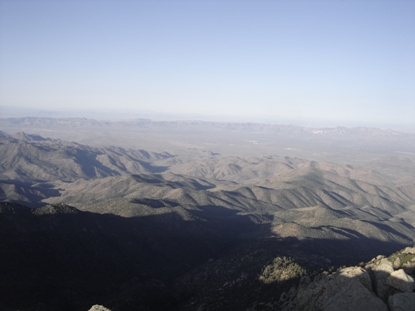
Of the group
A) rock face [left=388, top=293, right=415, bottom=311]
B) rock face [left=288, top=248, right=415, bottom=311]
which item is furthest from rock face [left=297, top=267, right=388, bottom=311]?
rock face [left=388, top=293, right=415, bottom=311]

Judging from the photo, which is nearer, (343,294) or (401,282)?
(401,282)

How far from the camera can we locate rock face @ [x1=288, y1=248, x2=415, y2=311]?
105 ft

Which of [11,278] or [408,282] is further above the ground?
[408,282]

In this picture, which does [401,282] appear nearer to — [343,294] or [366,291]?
[366,291]

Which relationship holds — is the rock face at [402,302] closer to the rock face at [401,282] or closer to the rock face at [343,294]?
the rock face at [343,294]

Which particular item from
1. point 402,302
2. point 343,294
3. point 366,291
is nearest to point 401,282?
point 402,302

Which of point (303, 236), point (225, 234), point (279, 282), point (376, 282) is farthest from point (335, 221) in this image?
point (376, 282)

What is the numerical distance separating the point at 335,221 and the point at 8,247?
146 meters

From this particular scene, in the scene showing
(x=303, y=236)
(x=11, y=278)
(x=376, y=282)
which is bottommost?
(x=303, y=236)

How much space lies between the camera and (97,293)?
74562 millimetres

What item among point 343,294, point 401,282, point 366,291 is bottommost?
point 343,294

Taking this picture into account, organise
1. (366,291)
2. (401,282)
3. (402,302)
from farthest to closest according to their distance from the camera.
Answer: (366,291), (401,282), (402,302)

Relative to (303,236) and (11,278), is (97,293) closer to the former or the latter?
(11,278)

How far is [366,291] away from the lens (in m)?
34.3
